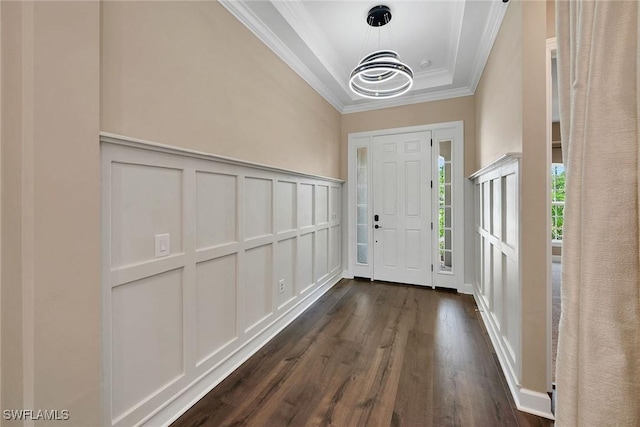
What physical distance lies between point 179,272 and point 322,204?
7.54 feet

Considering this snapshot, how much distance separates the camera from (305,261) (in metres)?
3.23

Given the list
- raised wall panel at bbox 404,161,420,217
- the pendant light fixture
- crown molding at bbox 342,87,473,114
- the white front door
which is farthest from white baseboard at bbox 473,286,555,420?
crown molding at bbox 342,87,473,114

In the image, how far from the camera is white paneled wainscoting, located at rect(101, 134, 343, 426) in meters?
1.33

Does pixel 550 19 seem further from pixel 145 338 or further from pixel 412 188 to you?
pixel 145 338

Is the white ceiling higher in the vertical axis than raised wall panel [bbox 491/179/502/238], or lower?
higher

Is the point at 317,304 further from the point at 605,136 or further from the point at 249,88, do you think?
the point at 605,136

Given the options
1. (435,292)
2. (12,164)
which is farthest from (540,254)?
(12,164)

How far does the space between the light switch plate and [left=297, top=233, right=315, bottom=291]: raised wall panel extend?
1.60 meters

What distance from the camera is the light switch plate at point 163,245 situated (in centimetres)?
153

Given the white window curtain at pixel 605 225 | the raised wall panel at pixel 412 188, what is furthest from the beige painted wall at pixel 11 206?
the raised wall panel at pixel 412 188

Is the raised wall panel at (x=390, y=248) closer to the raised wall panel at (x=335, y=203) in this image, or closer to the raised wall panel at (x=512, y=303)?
the raised wall panel at (x=335, y=203)

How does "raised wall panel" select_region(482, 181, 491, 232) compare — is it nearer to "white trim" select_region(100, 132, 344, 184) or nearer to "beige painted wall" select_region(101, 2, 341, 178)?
"beige painted wall" select_region(101, 2, 341, 178)

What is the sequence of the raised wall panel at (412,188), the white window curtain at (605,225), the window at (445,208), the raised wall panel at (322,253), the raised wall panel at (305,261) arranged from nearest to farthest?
the white window curtain at (605,225), the raised wall panel at (305,261), the raised wall panel at (322,253), the window at (445,208), the raised wall panel at (412,188)

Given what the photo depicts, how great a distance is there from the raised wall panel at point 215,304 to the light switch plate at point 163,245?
257 mm
